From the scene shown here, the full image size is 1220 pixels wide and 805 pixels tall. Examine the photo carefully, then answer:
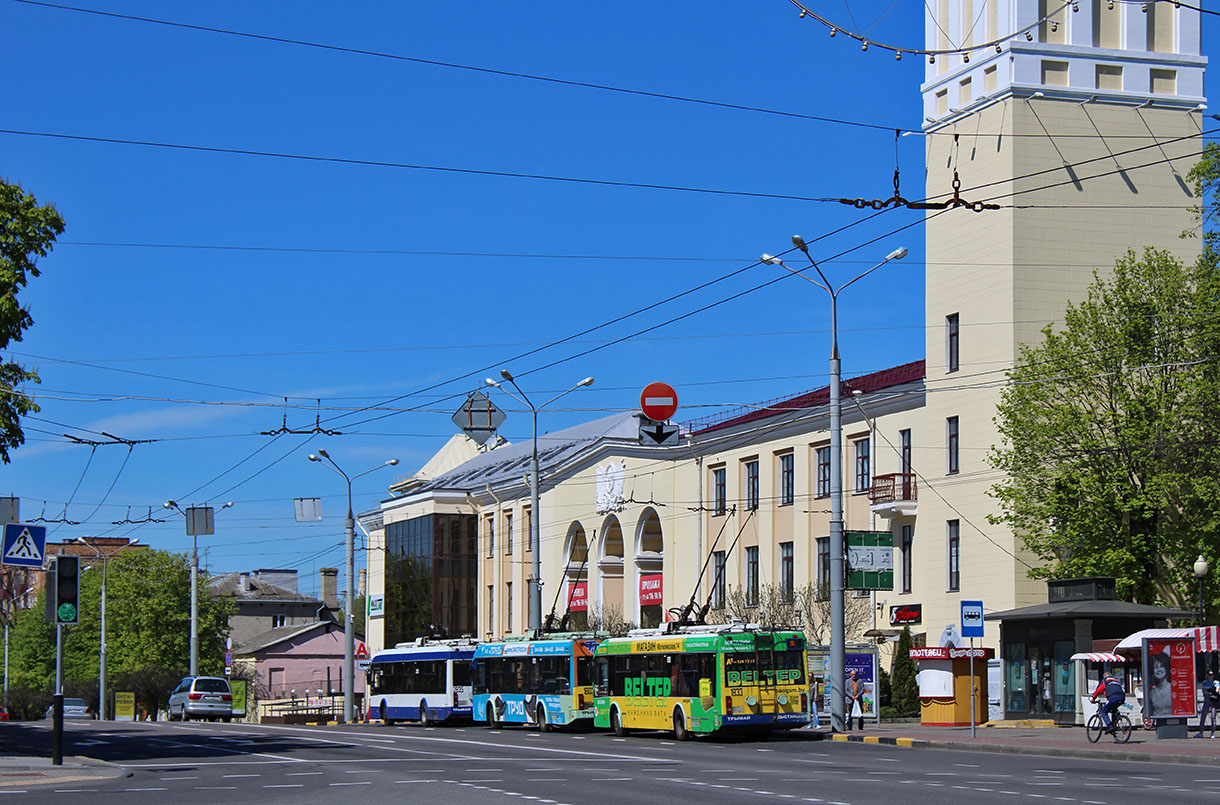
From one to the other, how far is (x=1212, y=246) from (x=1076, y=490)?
28.4ft

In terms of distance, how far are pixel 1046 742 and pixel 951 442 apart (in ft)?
66.9

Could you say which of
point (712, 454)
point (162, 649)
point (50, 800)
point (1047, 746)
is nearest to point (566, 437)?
point (712, 454)

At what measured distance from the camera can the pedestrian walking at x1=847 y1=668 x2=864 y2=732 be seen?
127ft

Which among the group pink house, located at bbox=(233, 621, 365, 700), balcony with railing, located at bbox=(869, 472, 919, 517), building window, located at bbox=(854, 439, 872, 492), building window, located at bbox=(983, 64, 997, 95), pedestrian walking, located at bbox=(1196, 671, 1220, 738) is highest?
building window, located at bbox=(983, 64, 997, 95)

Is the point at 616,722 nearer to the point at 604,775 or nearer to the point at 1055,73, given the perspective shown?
the point at 604,775

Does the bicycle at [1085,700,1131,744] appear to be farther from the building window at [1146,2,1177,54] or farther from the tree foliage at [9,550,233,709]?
the tree foliage at [9,550,233,709]

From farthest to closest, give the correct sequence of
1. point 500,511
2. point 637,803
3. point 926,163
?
point 500,511
point 926,163
point 637,803

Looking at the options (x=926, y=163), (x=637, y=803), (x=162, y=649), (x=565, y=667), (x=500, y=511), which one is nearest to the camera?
(x=637, y=803)

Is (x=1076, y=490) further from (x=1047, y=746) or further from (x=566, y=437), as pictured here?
(x=566, y=437)

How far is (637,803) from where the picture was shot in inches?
679

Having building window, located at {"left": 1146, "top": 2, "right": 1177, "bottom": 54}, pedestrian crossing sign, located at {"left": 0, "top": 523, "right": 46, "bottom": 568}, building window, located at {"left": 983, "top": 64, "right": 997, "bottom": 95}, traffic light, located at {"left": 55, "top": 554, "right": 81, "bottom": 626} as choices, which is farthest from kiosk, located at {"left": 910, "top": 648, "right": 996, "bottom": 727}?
pedestrian crossing sign, located at {"left": 0, "top": 523, "right": 46, "bottom": 568}

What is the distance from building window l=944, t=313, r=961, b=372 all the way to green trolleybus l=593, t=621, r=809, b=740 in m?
18.7

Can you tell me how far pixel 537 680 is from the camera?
141 feet

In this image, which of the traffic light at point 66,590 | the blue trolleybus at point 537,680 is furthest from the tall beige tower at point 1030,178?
the traffic light at point 66,590
